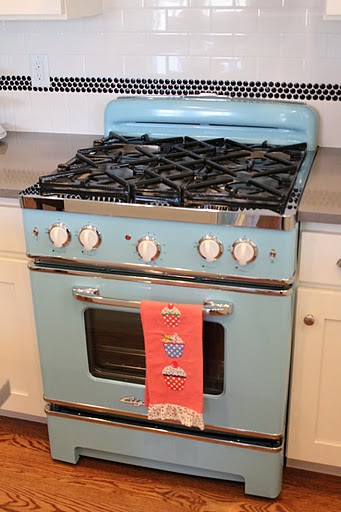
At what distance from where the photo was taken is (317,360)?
1.89 meters

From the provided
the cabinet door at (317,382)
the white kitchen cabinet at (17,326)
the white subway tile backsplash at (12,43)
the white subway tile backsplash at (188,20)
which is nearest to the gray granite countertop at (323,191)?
the cabinet door at (317,382)

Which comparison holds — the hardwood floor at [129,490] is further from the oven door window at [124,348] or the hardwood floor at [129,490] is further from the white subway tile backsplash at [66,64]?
the white subway tile backsplash at [66,64]

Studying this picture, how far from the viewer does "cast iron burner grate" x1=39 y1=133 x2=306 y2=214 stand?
173 cm

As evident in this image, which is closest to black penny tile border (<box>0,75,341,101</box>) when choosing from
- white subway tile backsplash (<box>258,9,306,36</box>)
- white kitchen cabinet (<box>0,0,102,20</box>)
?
white subway tile backsplash (<box>258,9,306,36</box>)

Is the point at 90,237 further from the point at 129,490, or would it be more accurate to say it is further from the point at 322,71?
the point at 322,71

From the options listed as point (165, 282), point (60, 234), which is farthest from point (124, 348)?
point (60, 234)

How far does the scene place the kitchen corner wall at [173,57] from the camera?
219cm

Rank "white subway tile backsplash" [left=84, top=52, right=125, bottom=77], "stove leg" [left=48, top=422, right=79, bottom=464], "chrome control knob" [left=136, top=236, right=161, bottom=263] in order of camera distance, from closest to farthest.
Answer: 1. "chrome control knob" [left=136, top=236, right=161, bottom=263]
2. "stove leg" [left=48, top=422, right=79, bottom=464]
3. "white subway tile backsplash" [left=84, top=52, right=125, bottom=77]

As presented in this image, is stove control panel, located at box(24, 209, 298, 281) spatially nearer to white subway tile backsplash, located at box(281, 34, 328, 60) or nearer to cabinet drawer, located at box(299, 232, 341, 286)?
cabinet drawer, located at box(299, 232, 341, 286)

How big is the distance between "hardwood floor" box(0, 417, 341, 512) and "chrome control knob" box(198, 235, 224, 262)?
810 mm

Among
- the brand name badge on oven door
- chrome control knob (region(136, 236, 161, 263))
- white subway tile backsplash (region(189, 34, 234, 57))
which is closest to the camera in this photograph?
chrome control knob (region(136, 236, 161, 263))

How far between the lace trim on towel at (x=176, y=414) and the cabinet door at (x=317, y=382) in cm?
30

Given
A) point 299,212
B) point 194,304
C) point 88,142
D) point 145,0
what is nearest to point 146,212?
point 194,304

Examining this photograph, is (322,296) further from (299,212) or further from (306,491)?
(306,491)
